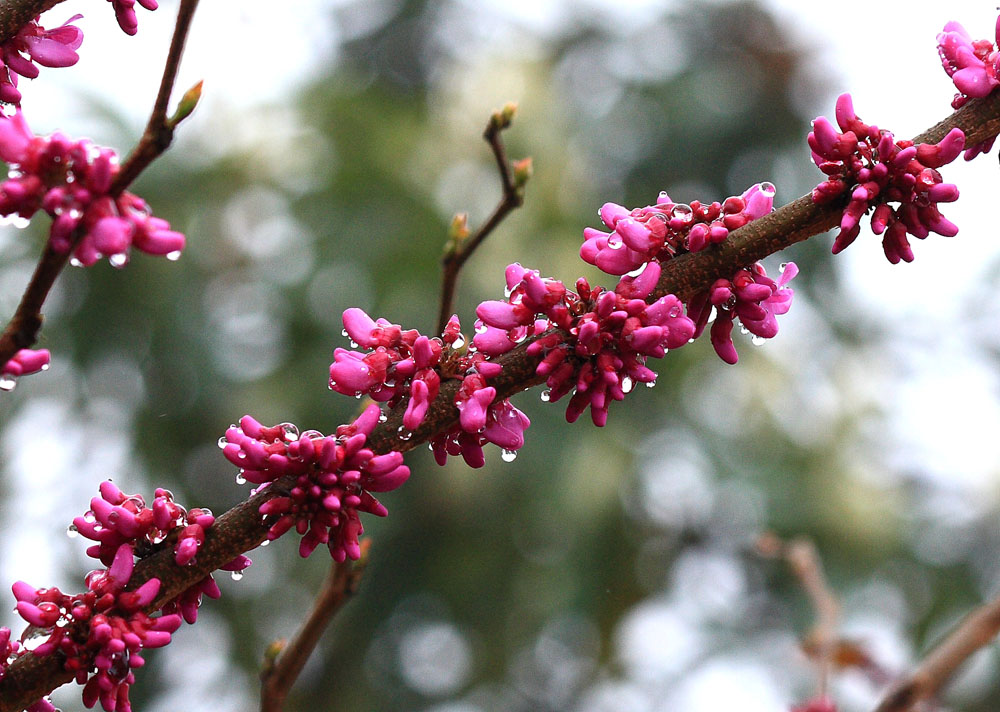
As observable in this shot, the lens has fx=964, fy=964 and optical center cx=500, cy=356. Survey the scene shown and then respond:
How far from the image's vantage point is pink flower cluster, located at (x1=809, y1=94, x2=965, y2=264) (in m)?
1.48

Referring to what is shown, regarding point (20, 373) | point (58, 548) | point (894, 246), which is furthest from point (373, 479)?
point (58, 548)

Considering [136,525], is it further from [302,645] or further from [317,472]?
[302,645]

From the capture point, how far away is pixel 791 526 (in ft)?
30.3

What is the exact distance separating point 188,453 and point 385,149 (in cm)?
366

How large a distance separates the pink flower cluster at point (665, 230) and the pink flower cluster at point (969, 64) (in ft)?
1.06

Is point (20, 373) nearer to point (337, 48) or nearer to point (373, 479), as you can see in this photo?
point (373, 479)

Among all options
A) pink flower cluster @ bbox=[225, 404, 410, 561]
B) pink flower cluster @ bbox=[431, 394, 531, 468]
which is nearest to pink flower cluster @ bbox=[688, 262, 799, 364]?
pink flower cluster @ bbox=[431, 394, 531, 468]

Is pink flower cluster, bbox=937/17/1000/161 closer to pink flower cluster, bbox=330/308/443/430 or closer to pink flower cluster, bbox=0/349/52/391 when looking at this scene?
pink flower cluster, bbox=330/308/443/430

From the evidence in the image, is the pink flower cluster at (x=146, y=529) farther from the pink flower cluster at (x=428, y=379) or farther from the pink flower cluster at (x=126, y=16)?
the pink flower cluster at (x=126, y=16)

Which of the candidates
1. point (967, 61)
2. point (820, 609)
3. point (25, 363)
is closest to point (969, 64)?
point (967, 61)

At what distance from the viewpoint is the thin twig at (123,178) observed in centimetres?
104

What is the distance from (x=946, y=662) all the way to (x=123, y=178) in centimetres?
200

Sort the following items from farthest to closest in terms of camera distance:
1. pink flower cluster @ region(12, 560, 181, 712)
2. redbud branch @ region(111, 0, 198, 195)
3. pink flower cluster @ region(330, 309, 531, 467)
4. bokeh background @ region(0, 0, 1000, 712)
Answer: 1. bokeh background @ region(0, 0, 1000, 712)
2. pink flower cluster @ region(330, 309, 531, 467)
3. pink flower cluster @ region(12, 560, 181, 712)
4. redbud branch @ region(111, 0, 198, 195)

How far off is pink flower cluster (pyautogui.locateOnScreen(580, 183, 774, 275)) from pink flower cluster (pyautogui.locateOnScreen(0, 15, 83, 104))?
952mm
